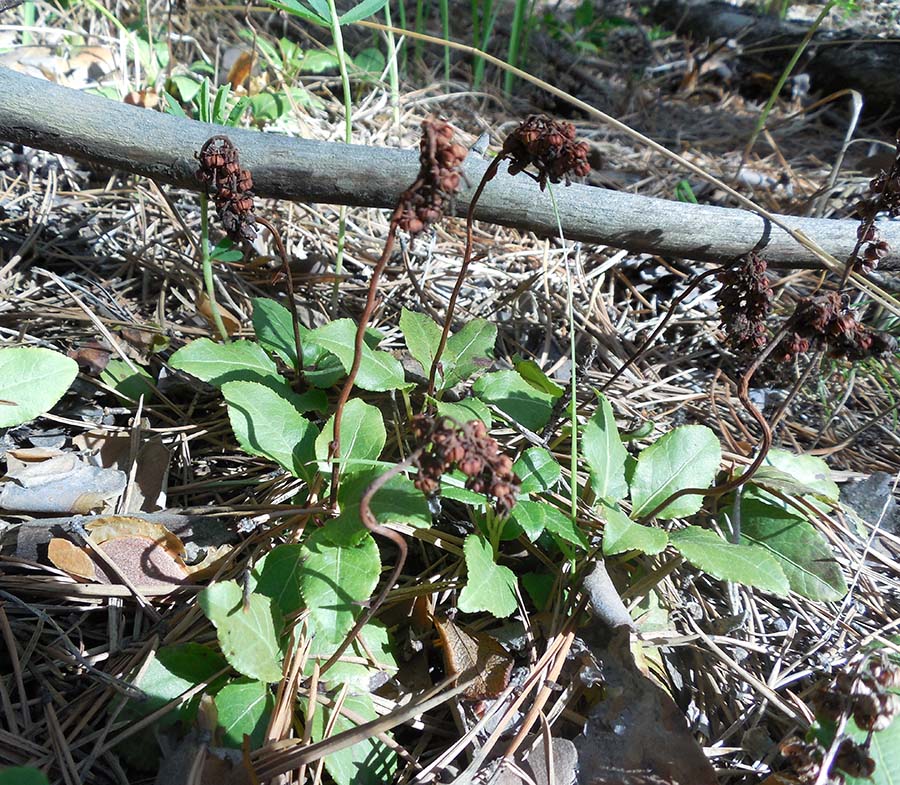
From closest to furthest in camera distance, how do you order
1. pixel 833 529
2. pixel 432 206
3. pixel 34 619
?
pixel 432 206 < pixel 34 619 < pixel 833 529

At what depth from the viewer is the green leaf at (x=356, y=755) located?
42.1 inches

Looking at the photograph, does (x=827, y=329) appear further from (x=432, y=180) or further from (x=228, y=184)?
(x=228, y=184)

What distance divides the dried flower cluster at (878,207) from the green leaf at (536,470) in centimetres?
88

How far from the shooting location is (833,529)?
1.64m

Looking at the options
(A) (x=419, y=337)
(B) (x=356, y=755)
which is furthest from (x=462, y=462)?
(A) (x=419, y=337)

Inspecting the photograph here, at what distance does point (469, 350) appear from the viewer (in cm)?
161

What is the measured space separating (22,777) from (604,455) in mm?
1078

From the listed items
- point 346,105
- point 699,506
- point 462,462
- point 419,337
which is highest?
point 346,105

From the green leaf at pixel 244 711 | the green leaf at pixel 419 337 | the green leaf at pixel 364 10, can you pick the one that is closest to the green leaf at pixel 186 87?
the green leaf at pixel 364 10

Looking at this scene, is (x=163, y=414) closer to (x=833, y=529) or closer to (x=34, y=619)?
(x=34, y=619)

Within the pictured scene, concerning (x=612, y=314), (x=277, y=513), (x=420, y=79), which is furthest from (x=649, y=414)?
(x=420, y=79)

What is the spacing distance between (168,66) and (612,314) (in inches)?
76.5

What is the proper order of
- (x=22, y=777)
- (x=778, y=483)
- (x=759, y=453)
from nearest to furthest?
(x=22, y=777) → (x=759, y=453) → (x=778, y=483)

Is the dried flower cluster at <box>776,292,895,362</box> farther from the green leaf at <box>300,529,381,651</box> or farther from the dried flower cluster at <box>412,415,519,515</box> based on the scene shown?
the green leaf at <box>300,529,381,651</box>
